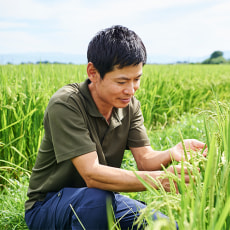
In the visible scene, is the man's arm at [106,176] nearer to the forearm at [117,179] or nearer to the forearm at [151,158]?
the forearm at [117,179]

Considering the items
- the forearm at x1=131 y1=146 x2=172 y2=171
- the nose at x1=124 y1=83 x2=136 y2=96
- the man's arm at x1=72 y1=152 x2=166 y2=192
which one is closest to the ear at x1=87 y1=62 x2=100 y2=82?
the nose at x1=124 y1=83 x2=136 y2=96

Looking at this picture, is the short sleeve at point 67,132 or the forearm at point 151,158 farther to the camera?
the forearm at point 151,158

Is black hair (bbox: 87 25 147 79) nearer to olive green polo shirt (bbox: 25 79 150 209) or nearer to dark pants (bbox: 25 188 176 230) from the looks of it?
olive green polo shirt (bbox: 25 79 150 209)

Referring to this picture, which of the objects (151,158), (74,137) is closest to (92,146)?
(74,137)

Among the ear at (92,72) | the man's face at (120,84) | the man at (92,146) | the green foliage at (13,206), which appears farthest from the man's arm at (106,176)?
the green foliage at (13,206)

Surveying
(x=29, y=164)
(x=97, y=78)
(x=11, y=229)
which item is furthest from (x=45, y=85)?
(x=97, y=78)

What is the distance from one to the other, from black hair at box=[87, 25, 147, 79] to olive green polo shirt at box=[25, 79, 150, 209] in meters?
0.22

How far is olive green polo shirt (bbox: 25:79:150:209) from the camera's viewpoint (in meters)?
1.67

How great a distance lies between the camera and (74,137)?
5.43ft

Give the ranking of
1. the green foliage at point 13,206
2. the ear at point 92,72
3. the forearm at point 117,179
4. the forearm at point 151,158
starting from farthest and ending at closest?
the green foliage at point 13,206
the forearm at point 151,158
the ear at point 92,72
the forearm at point 117,179

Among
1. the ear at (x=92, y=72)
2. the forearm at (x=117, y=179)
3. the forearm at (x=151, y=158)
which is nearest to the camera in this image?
the forearm at (x=117, y=179)

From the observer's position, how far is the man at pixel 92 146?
162 cm

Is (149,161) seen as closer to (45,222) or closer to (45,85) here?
(45,222)

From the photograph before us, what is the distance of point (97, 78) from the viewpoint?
1.77 m
